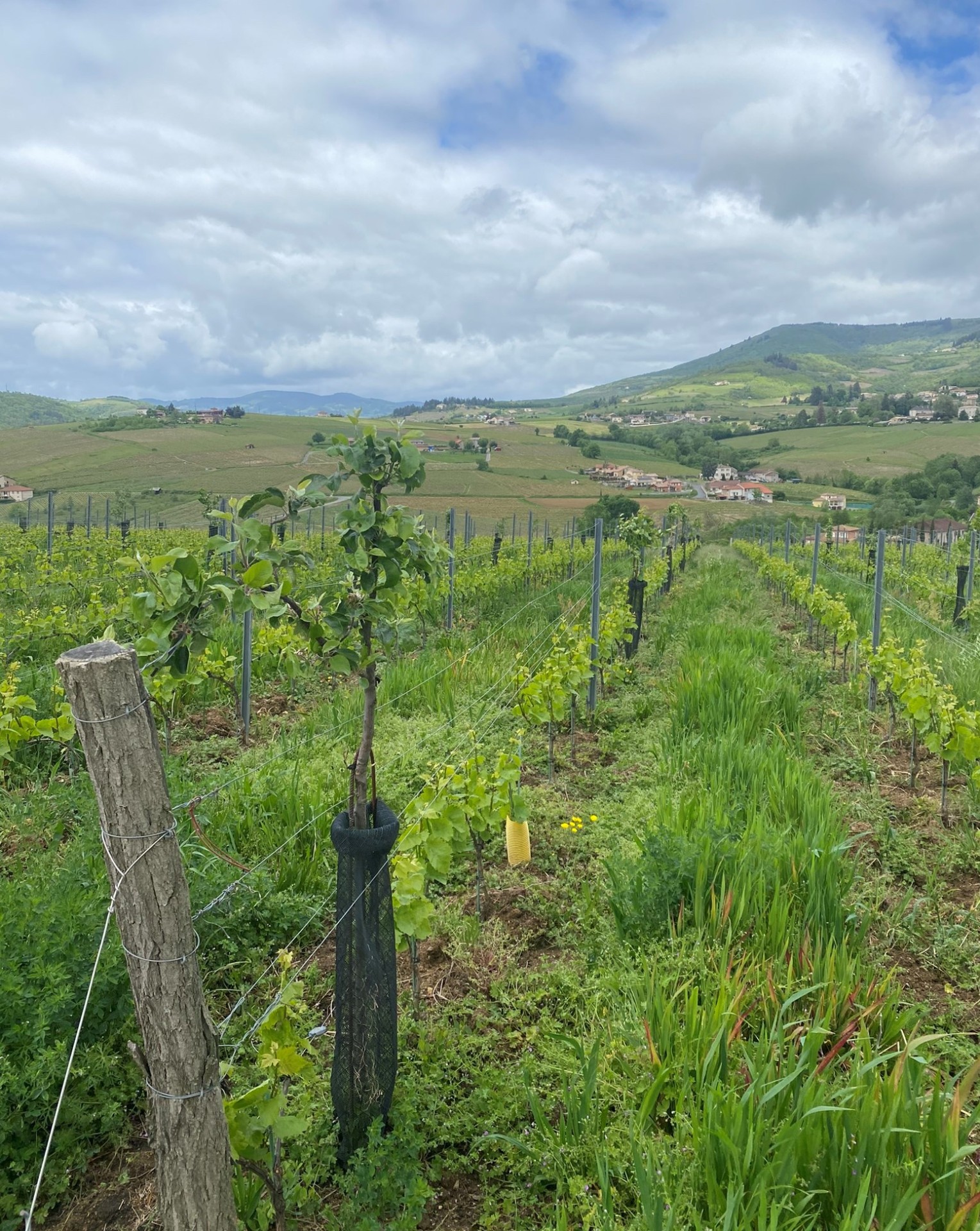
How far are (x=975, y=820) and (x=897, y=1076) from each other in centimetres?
349

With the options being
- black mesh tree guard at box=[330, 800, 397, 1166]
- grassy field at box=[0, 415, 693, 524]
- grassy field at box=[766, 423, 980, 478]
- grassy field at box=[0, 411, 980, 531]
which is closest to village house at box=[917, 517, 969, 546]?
grassy field at box=[0, 411, 980, 531]

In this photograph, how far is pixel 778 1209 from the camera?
65.3 inches

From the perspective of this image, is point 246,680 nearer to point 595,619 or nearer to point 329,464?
point 595,619

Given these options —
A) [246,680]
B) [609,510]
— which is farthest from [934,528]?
[246,680]

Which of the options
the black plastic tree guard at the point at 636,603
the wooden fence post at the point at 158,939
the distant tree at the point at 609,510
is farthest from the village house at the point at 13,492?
the wooden fence post at the point at 158,939

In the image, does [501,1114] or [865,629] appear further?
[865,629]

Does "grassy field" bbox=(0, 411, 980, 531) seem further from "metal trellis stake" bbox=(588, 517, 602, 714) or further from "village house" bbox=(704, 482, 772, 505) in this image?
"metal trellis stake" bbox=(588, 517, 602, 714)

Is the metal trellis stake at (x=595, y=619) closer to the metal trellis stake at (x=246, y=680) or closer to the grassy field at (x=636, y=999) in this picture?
the grassy field at (x=636, y=999)

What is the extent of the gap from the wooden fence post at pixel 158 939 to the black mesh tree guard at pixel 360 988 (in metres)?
0.53

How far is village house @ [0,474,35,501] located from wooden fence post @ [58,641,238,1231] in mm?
46611

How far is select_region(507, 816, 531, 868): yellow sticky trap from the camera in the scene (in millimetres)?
4043

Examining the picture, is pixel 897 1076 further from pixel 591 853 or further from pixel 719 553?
pixel 719 553

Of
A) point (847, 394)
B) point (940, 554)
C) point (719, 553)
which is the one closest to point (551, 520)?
point (719, 553)

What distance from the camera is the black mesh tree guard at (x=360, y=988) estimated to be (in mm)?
2311
